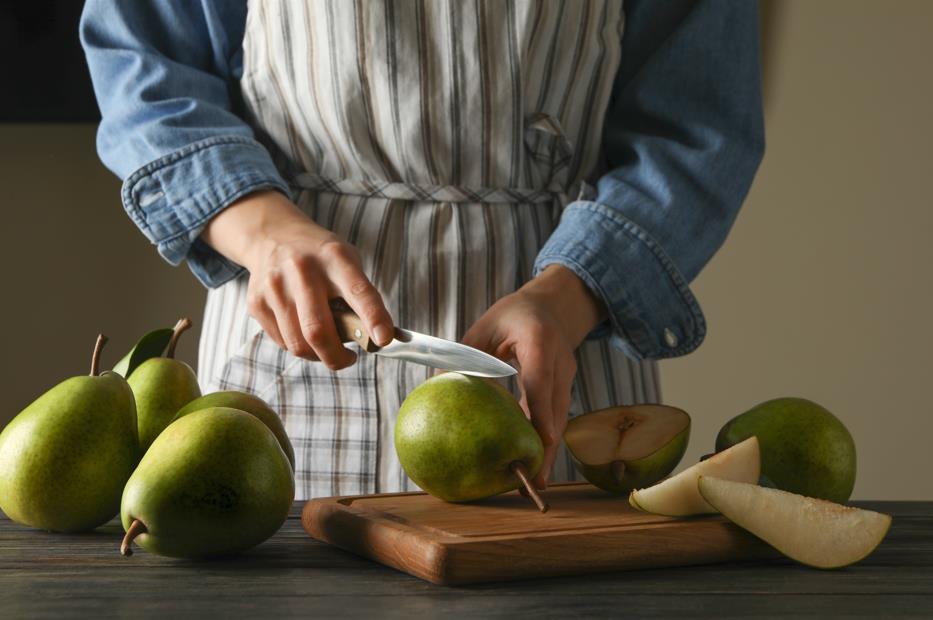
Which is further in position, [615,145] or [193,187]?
[615,145]

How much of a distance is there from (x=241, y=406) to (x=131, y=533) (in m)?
0.14

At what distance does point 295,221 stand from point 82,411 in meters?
0.28

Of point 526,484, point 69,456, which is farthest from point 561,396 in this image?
point 69,456

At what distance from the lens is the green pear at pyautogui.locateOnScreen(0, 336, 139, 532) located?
0.65 m

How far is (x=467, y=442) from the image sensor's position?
702 mm

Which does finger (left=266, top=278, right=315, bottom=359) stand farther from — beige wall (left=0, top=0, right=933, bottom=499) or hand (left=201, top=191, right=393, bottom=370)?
beige wall (left=0, top=0, right=933, bottom=499)

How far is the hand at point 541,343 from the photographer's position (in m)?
0.79

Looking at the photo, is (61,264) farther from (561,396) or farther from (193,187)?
(561,396)

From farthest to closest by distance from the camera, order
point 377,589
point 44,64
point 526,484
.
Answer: point 44,64
point 526,484
point 377,589

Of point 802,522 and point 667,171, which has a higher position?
point 667,171

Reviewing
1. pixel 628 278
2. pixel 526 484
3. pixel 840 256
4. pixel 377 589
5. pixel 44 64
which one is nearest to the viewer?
pixel 377 589

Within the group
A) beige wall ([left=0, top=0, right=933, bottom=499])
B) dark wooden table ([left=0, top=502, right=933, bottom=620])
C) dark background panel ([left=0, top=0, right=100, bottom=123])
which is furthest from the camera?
beige wall ([left=0, top=0, right=933, bottom=499])

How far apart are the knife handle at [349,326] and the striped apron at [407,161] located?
15 cm

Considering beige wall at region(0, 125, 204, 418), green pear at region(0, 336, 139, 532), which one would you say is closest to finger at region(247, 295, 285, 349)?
green pear at region(0, 336, 139, 532)
